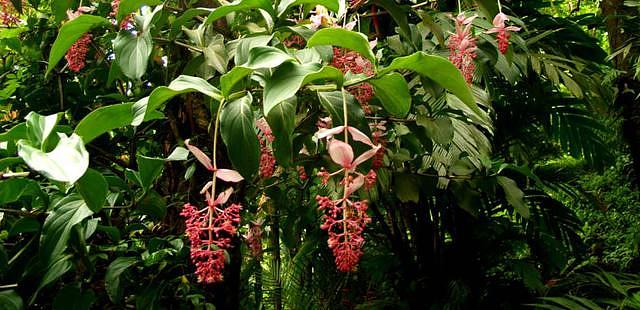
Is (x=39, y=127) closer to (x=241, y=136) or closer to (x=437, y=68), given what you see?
(x=241, y=136)

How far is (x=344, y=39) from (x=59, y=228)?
41 centimetres

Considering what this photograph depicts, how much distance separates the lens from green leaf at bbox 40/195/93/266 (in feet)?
2.05

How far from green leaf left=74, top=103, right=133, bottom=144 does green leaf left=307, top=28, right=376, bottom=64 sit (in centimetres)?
20

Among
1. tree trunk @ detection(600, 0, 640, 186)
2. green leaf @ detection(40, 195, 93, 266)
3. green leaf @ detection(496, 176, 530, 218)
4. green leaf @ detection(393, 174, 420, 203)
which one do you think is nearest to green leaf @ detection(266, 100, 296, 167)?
green leaf @ detection(40, 195, 93, 266)

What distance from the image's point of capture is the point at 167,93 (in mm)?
485

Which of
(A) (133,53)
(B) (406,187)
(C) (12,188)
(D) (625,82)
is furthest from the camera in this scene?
(D) (625,82)

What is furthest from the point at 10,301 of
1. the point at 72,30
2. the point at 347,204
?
the point at 347,204

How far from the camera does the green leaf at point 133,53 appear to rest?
705 mm

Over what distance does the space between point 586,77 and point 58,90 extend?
5.75ft

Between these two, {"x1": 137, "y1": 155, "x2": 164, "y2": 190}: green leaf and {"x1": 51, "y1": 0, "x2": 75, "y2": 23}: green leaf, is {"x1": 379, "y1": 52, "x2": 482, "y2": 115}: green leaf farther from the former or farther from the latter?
{"x1": 51, "y1": 0, "x2": 75, "y2": 23}: green leaf

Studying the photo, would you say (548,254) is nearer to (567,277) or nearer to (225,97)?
(567,277)

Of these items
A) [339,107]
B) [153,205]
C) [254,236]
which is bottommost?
[254,236]

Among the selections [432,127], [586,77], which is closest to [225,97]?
[432,127]

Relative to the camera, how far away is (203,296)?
0.96 meters
